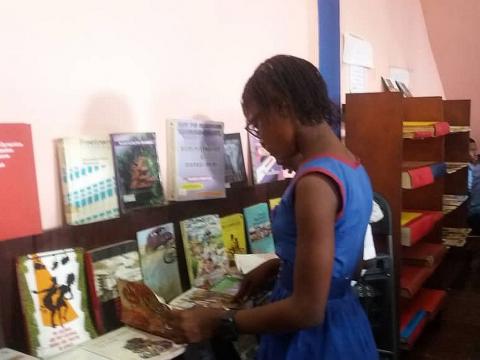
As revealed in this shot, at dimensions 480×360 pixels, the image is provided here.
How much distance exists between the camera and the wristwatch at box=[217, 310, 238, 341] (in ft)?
3.44

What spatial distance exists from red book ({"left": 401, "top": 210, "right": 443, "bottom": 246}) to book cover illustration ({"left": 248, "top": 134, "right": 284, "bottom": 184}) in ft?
2.18

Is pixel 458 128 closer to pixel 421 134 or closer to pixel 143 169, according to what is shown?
pixel 421 134

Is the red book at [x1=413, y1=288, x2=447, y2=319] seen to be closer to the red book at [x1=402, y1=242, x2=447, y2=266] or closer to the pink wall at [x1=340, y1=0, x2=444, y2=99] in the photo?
the red book at [x1=402, y1=242, x2=447, y2=266]

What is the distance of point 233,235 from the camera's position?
180 centimetres

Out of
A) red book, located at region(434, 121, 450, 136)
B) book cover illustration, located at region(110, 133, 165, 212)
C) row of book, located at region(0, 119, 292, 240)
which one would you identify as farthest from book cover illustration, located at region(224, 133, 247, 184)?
red book, located at region(434, 121, 450, 136)

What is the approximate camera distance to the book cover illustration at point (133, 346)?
44.7 inches

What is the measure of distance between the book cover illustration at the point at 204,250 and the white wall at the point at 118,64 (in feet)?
0.84

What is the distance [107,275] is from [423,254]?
6.07 ft

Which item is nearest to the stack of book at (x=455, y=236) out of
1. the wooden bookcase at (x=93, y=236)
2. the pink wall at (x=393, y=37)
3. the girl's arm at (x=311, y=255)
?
the pink wall at (x=393, y=37)

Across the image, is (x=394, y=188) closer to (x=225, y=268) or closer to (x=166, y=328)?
(x=225, y=268)

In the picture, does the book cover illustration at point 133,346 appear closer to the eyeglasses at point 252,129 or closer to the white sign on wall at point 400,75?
the eyeglasses at point 252,129

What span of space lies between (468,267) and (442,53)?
1.91 metres

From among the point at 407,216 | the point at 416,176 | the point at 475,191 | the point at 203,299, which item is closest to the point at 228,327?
the point at 203,299

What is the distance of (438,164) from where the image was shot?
2625 millimetres
